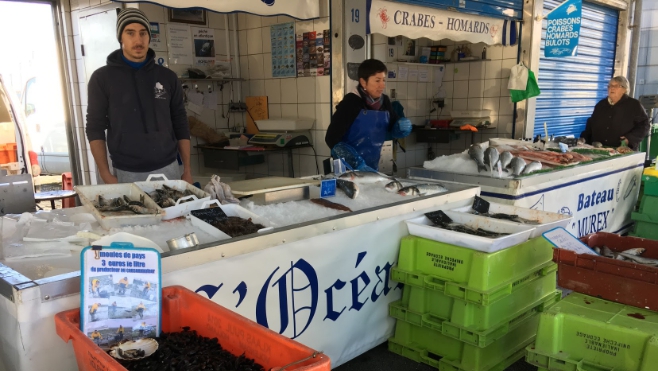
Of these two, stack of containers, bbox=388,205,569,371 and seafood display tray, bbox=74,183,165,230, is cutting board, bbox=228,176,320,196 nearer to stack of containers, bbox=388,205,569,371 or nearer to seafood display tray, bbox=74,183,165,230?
seafood display tray, bbox=74,183,165,230

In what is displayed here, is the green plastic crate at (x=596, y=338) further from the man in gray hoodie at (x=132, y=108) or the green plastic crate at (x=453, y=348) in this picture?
the man in gray hoodie at (x=132, y=108)

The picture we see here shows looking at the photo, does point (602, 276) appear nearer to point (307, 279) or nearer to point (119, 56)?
point (307, 279)

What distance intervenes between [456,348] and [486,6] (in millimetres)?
4778

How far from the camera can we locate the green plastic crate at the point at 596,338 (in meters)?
2.12

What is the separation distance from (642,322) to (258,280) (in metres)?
1.80

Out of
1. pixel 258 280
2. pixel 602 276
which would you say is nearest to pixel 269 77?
pixel 258 280

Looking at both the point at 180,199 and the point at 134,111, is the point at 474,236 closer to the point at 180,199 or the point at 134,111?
the point at 180,199

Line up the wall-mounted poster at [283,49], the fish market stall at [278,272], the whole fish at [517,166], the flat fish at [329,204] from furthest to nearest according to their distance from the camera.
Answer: the wall-mounted poster at [283,49], the whole fish at [517,166], the flat fish at [329,204], the fish market stall at [278,272]

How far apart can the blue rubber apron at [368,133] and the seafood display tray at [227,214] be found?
6.76 ft

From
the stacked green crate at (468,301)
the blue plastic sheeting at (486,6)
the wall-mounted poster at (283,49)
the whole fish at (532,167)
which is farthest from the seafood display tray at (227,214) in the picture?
the wall-mounted poster at (283,49)

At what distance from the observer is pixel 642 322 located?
221cm

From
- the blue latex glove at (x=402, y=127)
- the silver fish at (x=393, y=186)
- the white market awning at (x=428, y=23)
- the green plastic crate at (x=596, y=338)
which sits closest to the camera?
the green plastic crate at (x=596, y=338)

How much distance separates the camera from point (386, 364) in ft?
9.98

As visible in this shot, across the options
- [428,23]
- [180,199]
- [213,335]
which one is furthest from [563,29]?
[213,335]
